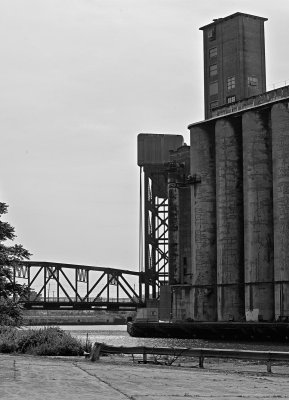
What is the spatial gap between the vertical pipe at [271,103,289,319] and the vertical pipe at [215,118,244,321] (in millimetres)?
7173

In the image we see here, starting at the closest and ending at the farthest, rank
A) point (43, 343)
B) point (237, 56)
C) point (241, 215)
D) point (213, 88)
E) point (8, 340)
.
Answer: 1. point (43, 343)
2. point (8, 340)
3. point (241, 215)
4. point (237, 56)
5. point (213, 88)

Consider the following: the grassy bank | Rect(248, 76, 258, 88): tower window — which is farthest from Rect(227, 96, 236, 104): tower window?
the grassy bank

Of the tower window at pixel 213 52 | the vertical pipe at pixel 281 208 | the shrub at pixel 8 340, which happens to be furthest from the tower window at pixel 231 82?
the shrub at pixel 8 340

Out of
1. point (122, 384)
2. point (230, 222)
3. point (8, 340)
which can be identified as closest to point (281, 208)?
point (230, 222)

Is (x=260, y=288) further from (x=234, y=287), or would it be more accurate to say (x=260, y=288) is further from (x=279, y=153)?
(x=279, y=153)

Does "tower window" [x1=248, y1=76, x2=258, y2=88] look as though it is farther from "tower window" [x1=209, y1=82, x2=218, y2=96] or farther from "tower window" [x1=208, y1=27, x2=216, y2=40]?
"tower window" [x1=208, y1=27, x2=216, y2=40]

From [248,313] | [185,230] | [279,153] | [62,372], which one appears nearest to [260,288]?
[248,313]

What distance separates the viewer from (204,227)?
276 ft

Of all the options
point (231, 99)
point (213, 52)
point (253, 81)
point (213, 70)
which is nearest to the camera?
point (253, 81)

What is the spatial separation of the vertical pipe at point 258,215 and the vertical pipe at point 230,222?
2.88m

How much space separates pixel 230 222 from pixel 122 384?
203 feet

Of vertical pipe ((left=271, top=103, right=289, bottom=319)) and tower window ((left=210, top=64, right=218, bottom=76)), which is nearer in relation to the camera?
vertical pipe ((left=271, top=103, right=289, bottom=319))

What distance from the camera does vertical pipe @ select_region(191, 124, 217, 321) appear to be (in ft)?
274

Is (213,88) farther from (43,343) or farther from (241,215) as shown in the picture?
(43,343)
